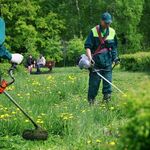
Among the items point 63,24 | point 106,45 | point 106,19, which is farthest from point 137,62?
point 63,24

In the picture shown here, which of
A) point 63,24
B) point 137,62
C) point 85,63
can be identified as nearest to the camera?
point 85,63

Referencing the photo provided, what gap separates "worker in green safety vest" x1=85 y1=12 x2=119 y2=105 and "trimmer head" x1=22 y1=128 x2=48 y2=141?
294 cm

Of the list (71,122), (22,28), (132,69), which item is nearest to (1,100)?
(71,122)

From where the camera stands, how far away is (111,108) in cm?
857

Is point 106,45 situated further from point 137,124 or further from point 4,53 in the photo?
point 137,124

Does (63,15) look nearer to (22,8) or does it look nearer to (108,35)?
(22,8)

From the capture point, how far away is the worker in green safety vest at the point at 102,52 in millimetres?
10383

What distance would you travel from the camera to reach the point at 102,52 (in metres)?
10.5

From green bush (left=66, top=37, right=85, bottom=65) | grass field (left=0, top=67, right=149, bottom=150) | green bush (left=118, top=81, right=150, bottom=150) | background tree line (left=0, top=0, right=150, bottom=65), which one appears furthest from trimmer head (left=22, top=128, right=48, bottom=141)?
green bush (left=66, top=37, right=85, bottom=65)

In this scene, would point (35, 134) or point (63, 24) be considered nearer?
point (35, 134)

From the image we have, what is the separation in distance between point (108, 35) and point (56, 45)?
27467 mm

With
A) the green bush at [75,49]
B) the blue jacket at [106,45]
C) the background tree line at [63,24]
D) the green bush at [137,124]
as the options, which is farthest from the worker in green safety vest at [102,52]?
the green bush at [75,49]

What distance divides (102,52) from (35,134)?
3489 mm

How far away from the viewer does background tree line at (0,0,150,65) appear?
117ft
